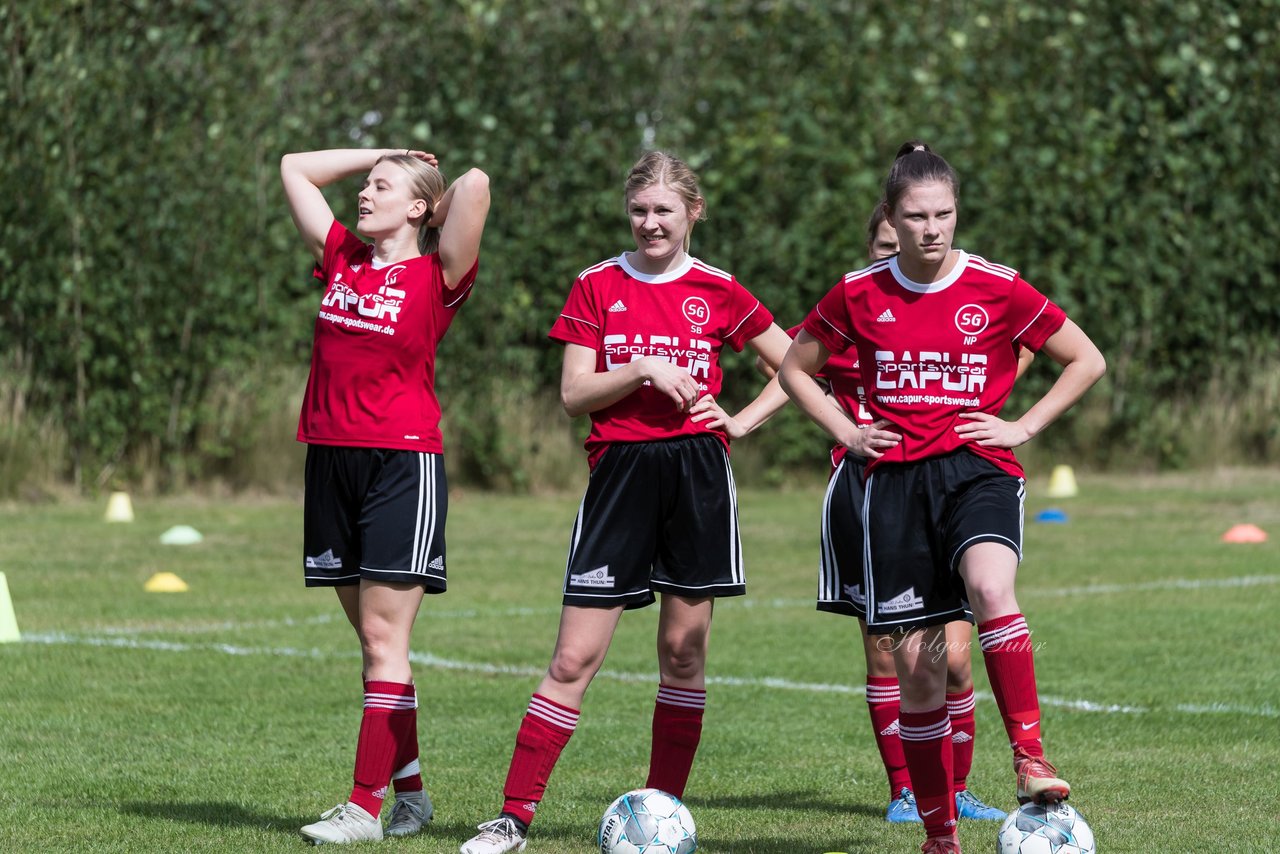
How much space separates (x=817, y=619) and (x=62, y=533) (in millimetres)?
6219

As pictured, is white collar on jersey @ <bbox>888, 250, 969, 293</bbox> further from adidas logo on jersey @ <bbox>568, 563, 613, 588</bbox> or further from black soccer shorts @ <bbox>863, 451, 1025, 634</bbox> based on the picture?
adidas logo on jersey @ <bbox>568, 563, 613, 588</bbox>

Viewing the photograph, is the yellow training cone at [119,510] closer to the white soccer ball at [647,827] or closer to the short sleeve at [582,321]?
the short sleeve at [582,321]

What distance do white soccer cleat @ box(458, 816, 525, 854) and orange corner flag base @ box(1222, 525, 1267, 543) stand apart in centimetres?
926

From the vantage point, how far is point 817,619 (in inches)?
414

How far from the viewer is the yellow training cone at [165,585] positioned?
1122 cm

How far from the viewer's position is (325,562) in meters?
5.71

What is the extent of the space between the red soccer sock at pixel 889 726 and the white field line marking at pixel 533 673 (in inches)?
71.5

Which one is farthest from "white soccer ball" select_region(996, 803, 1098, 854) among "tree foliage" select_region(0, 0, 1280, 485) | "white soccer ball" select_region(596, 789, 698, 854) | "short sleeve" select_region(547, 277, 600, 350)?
"tree foliage" select_region(0, 0, 1280, 485)

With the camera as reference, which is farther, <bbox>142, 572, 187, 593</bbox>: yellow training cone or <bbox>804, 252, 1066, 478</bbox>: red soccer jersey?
<bbox>142, 572, 187, 593</bbox>: yellow training cone

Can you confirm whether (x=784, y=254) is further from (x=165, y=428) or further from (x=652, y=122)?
(x=165, y=428)

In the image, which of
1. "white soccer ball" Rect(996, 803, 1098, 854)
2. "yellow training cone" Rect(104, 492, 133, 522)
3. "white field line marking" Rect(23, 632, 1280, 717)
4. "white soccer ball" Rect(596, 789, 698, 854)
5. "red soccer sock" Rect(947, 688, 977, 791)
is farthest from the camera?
"yellow training cone" Rect(104, 492, 133, 522)

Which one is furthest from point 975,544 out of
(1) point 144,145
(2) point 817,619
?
(1) point 144,145

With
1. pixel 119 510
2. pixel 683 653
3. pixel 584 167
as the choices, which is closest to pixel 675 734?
pixel 683 653

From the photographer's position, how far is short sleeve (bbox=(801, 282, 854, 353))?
17.4 feet
